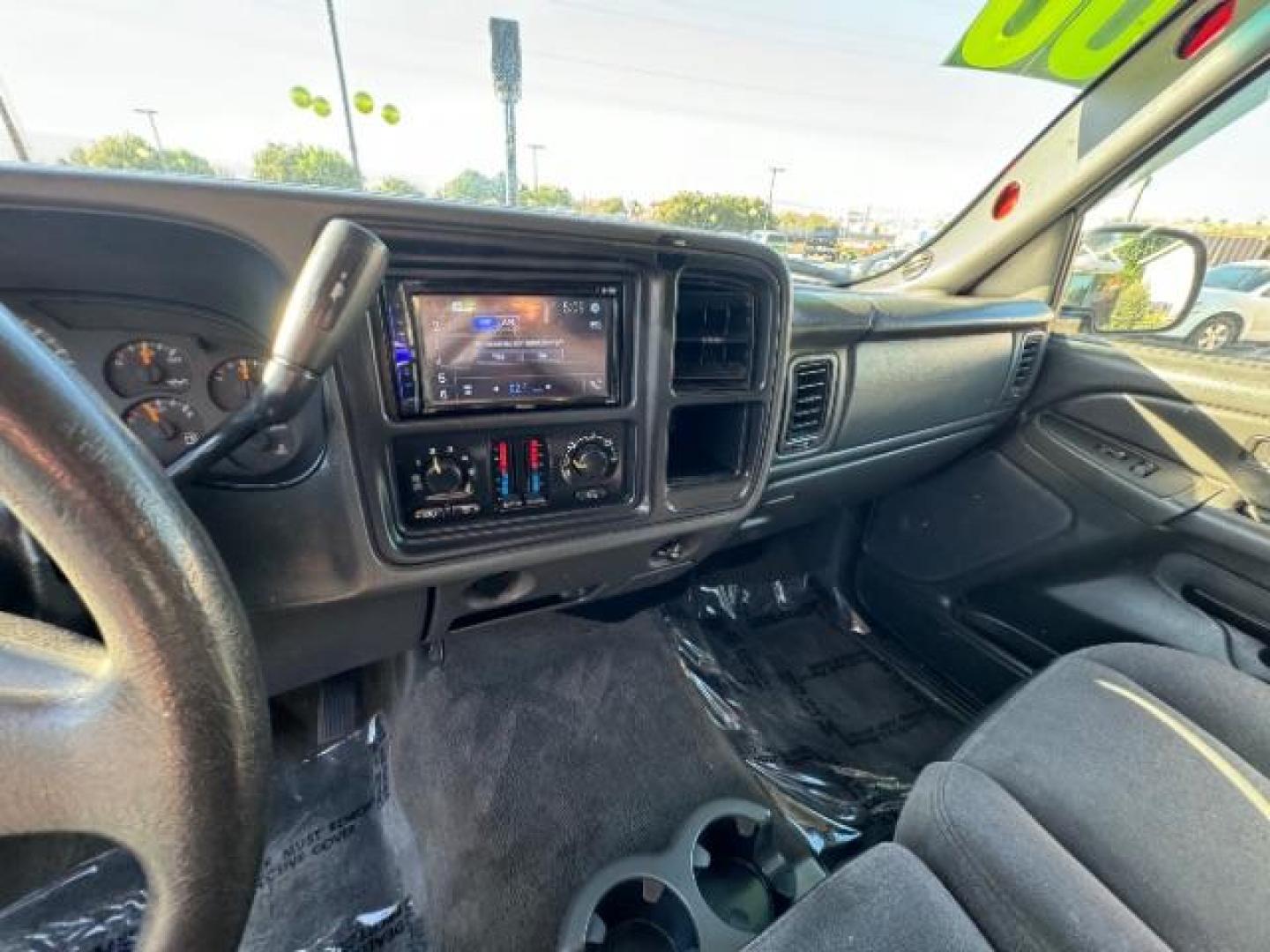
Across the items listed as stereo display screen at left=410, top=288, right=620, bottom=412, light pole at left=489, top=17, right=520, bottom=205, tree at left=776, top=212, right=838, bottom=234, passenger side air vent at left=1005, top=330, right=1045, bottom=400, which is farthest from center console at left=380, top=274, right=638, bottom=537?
passenger side air vent at left=1005, top=330, right=1045, bottom=400

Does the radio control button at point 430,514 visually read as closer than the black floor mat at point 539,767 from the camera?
Yes

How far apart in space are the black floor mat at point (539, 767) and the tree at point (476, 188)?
1066mm

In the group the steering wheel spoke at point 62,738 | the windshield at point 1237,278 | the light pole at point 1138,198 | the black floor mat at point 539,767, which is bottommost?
the black floor mat at point 539,767

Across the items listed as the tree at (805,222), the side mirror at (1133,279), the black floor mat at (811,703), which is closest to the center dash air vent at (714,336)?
the tree at (805,222)

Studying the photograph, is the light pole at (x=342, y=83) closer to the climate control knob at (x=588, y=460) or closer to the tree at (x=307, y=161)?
the tree at (x=307, y=161)

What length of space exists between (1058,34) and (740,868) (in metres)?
2.20

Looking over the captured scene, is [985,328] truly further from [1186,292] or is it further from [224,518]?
[224,518]

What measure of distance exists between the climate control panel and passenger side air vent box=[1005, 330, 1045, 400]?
130 cm

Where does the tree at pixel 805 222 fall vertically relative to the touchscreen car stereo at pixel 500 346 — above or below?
above

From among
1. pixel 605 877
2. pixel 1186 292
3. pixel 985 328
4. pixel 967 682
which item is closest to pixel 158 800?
pixel 605 877

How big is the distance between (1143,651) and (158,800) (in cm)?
152

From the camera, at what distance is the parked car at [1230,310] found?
4.97 ft

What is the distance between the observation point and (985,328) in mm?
1576

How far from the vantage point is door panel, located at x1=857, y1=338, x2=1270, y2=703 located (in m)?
1.40
